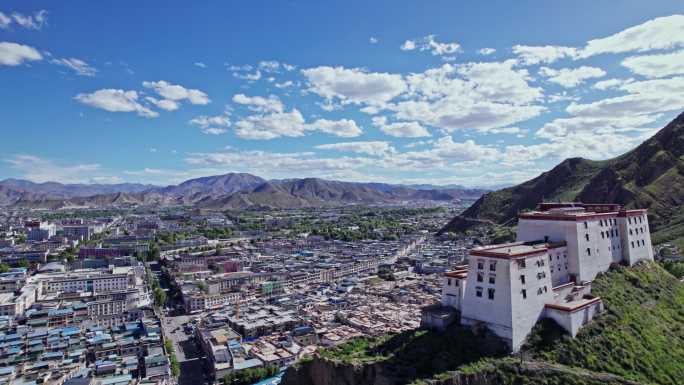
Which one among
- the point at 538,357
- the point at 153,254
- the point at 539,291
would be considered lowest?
the point at 538,357

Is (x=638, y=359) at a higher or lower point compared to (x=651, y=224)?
Result: lower

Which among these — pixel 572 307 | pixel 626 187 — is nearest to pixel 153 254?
pixel 572 307

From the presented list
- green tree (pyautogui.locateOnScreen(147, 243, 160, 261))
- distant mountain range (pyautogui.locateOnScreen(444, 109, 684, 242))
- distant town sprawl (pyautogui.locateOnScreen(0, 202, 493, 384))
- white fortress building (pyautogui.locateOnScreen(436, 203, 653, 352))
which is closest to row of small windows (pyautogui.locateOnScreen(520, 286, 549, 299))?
white fortress building (pyautogui.locateOnScreen(436, 203, 653, 352))

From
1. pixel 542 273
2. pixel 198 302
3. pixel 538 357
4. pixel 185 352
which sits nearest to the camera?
pixel 538 357

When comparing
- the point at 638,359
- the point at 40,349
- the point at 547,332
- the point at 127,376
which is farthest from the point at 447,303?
the point at 40,349

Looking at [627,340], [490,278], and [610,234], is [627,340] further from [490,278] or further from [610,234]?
[610,234]

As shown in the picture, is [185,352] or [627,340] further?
[185,352]

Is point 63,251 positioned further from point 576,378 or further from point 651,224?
point 651,224
